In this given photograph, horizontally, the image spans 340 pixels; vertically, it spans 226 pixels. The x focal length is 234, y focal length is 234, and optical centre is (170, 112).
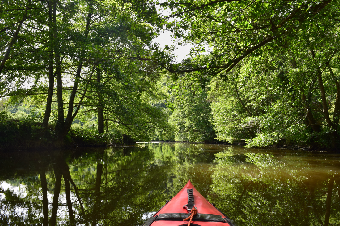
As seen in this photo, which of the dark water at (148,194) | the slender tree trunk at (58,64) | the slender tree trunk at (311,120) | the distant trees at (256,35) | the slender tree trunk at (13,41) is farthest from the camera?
the slender tree trunk at (311,120)

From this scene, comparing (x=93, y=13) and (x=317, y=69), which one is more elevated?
(x=93, y=13)

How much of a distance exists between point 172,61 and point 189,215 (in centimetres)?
401

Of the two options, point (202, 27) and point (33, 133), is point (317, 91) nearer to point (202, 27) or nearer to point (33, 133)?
point (202, 27)

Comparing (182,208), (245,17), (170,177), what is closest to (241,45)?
(245,17)

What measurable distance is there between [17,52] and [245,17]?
10.7m

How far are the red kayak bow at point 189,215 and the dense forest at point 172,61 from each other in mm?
3217

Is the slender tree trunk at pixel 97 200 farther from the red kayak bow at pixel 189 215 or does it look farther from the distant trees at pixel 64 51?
the distant trees at pixel 64 51

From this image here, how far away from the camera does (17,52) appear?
11.4 m

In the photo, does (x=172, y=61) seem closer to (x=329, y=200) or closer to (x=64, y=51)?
(x=329, y=200)

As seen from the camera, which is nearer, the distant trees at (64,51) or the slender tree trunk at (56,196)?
the slender tree trunk at (56,196)

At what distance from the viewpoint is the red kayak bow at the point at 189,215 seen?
285cm

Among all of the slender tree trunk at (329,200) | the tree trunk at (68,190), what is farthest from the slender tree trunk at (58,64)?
the slender tree trunk at (329,200)

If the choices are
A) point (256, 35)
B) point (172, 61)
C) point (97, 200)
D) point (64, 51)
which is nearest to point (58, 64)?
point (64, 51)

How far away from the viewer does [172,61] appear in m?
6.01
